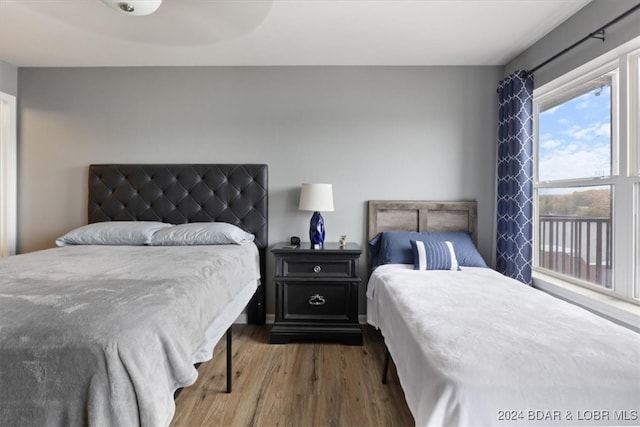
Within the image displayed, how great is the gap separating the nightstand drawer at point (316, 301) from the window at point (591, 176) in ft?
5.70

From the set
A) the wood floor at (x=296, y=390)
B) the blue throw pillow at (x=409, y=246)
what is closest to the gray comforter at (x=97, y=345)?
the wood floor at (x=296, y=390)

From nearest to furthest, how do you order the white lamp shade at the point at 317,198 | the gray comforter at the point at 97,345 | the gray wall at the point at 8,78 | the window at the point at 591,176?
1. the gray comforter at the point at 97,345
2. the window at the point at 591,176
3. the white lamp shade at the point at 317,198
4. the gray wall at the point at 8,78

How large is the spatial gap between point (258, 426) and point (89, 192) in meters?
2.71

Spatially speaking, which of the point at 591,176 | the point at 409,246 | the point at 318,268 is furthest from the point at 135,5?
the point at 591,176

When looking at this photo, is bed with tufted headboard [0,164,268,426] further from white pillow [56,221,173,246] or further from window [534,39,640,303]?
window [534,39,640,303]

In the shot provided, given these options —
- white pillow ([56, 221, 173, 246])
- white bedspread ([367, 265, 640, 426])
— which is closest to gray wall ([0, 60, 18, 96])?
white pillow ([56, 221, 173, 246])

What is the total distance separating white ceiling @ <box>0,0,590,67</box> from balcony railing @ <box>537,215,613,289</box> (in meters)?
1.47

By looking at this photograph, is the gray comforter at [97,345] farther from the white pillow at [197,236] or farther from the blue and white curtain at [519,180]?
the blue and white curtain at [519,180]

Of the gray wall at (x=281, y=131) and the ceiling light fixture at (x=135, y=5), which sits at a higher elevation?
the ceiling light fixture at (x=135, y=5)

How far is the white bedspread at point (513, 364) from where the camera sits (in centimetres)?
92

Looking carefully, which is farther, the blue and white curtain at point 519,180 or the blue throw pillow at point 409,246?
the blue throw pillow at point 409,246

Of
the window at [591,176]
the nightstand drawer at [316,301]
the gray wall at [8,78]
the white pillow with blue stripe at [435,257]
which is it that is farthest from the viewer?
the gray wall at [8,78]

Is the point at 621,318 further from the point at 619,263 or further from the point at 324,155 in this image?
the point at 324,155

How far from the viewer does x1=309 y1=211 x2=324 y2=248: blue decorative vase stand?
2.73 metres
